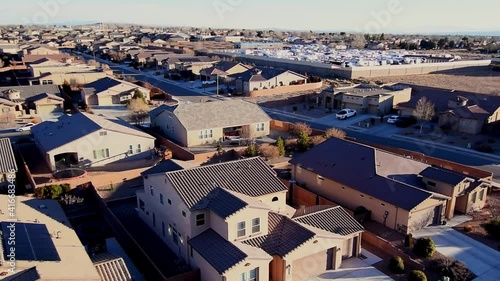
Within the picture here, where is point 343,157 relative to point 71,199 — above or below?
above

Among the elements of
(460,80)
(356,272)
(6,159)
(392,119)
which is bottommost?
(356,272)

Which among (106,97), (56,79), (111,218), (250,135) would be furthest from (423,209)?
(56,79)

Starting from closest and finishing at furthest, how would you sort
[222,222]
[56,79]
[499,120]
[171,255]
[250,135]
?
[222,222]
[171,255]
[250,135]
[499,120]
[56,79]

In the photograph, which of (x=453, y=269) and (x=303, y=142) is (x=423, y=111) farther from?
(x=453, y=269)

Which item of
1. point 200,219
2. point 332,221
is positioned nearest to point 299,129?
point 332,221

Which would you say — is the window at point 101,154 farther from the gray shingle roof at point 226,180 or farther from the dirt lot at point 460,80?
the dirt lot at point 460,80

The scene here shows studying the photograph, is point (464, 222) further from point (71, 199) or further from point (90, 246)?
point (71, 199)

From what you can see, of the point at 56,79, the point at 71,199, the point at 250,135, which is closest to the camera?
the point at 71,199
